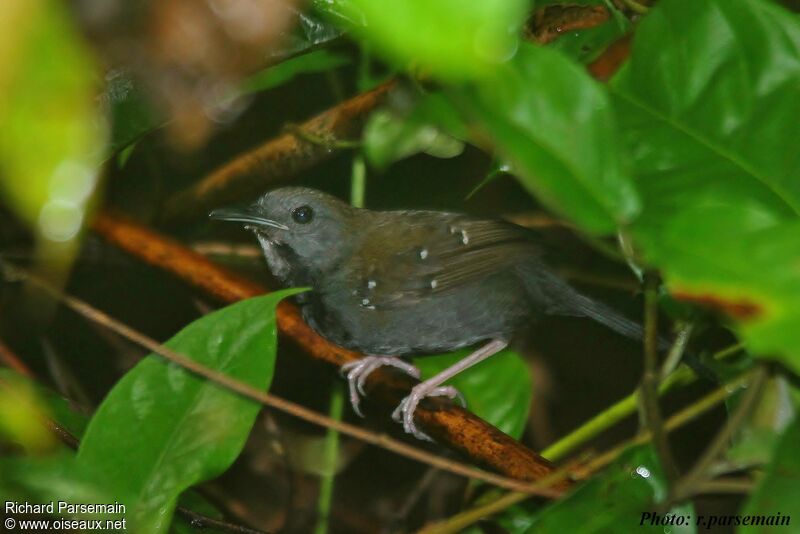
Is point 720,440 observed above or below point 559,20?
below

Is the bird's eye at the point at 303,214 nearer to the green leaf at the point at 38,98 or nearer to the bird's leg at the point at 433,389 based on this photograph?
the bird's leg at the point at 433,389

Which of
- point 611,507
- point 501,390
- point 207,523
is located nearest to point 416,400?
point 501,390

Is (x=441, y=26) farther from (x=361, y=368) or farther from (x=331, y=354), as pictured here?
(x=361, y=368)

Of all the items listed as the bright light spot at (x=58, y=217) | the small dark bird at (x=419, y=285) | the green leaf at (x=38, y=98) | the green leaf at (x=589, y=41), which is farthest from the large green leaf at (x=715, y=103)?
the green leaf at (x=38, y=98)

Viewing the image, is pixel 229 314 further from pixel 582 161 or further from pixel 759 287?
pixel 759 287

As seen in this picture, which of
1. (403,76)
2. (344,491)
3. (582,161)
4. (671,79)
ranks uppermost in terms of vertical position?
(403,76)

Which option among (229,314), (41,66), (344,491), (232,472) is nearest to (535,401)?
(344,491)


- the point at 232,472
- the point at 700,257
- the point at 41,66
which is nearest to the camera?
the point at 41,66
